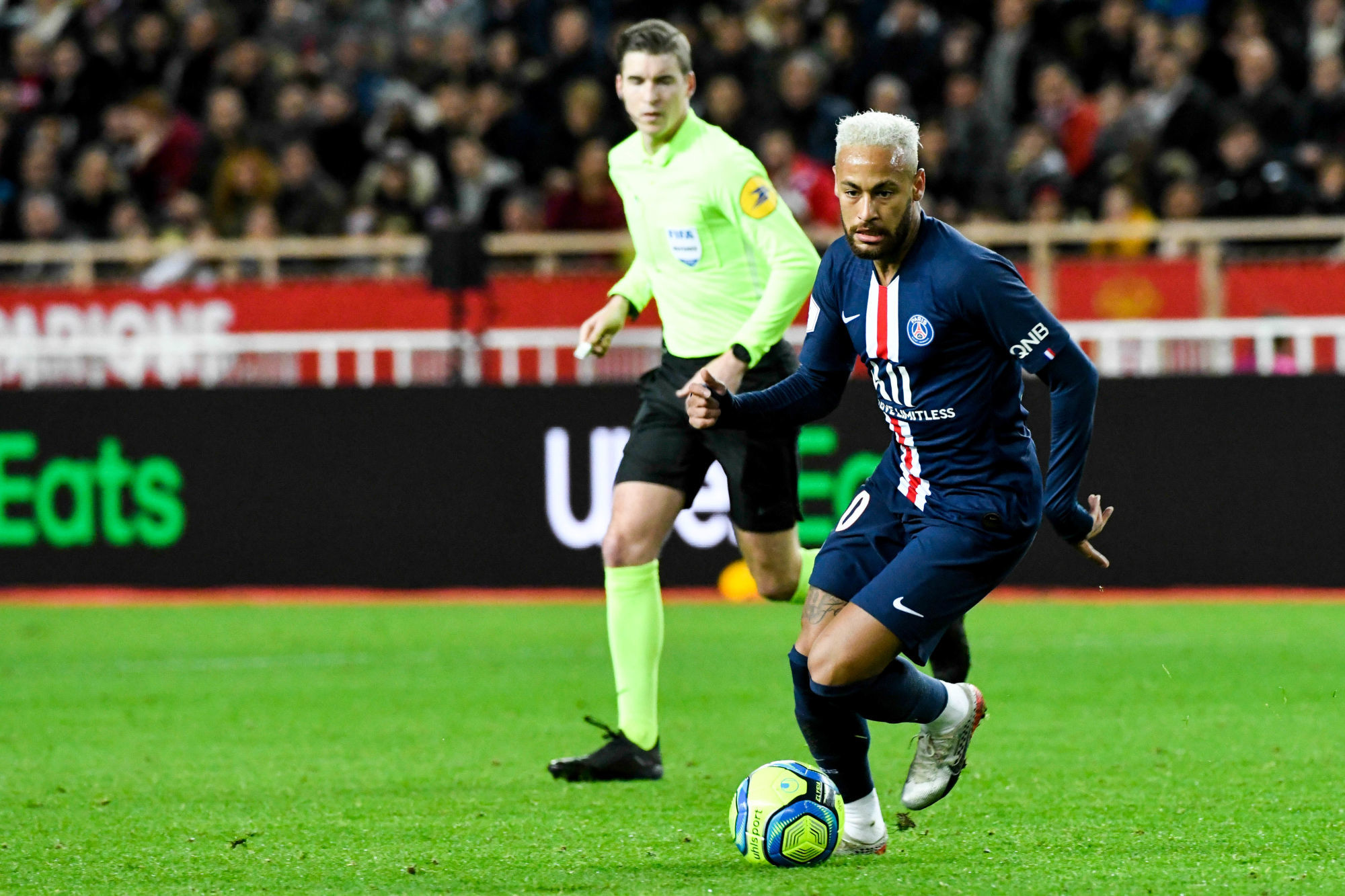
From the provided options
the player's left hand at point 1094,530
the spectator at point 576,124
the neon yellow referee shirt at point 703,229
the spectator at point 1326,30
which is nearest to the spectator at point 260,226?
the spectator at point 576,124

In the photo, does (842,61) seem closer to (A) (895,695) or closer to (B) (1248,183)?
(B) (1248,183)

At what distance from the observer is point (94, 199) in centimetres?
1591

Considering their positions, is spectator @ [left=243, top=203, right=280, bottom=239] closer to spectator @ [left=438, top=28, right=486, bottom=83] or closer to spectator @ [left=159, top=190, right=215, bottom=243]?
spectator @ [left=159, top=190, right=215, bottom=243]

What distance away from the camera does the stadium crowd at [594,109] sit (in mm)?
14062

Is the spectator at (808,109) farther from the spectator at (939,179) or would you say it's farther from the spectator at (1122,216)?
the spectator at (1122,216)

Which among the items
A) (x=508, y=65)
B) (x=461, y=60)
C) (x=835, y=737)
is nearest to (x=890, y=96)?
(x=508, y=65)

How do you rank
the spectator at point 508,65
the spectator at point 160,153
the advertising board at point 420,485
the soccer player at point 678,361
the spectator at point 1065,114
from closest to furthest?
the soccer player at point 678,361 < the advertising board at point 420,485 < the spectator at point 1065,114 < the spectator at point 508,65 < the spectator at point 160,153

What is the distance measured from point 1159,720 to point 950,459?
2.82 metres

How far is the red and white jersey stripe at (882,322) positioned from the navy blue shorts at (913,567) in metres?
0.40

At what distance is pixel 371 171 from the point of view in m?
15.6

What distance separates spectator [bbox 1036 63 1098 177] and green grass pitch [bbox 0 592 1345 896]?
4598 mm

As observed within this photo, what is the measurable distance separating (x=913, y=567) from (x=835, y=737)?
516mm

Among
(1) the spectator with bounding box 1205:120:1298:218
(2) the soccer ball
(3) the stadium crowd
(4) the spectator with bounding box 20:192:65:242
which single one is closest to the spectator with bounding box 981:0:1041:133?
(3) the stadium crowd

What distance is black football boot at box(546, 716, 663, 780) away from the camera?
254 inches
